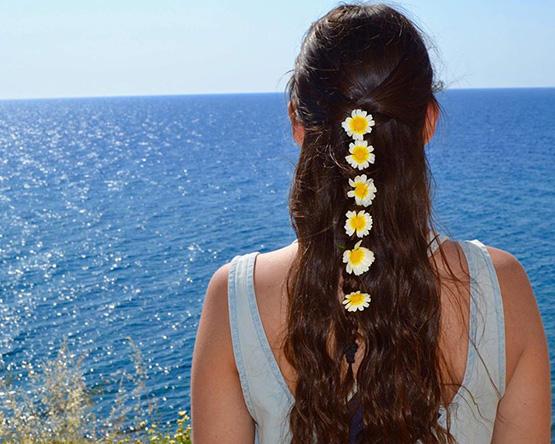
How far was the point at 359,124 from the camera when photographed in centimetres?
139

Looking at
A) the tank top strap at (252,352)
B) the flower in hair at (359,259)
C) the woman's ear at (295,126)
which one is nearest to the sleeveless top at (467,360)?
the tank top strap at (252,352)

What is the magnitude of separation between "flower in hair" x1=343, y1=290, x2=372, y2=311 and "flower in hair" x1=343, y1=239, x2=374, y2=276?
48mm

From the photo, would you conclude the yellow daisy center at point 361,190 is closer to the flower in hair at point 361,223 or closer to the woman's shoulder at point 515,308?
the flower in hair at point 361,223

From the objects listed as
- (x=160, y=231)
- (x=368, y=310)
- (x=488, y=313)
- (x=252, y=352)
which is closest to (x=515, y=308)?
(x=488, y=313)

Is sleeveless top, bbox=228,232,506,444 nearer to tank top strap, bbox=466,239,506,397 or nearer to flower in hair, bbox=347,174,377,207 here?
tank top strap, bbox=466,239,506,397

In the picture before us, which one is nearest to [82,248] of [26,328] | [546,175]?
[26,328]

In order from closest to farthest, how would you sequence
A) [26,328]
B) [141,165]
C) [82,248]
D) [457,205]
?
[26,328]
[82,248]
[457,205]
[141,165]

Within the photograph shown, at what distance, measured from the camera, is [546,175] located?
1575 inches

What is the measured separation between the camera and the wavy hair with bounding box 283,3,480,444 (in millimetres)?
1420

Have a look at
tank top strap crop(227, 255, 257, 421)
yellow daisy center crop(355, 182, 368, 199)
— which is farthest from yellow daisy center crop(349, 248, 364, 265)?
tank top strap crop(227, 255, 257, 421)

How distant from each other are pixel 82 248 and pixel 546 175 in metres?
25.3

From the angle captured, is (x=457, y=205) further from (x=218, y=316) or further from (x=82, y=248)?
(x=218, y=316)

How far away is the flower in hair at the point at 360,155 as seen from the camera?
1410 mm

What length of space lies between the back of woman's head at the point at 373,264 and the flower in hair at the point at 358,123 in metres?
0.02
